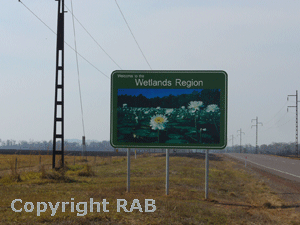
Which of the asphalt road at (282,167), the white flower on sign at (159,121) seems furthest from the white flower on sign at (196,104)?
the asphalt road at (282,167)

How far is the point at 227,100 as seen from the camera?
52.7 ft

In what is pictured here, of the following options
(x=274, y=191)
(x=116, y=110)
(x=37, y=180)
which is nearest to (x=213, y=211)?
(x=116, y=110)

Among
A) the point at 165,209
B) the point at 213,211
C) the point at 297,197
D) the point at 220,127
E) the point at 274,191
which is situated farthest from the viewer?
the point at 274,191

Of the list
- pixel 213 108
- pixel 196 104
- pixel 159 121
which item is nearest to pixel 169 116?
pixel 159 121

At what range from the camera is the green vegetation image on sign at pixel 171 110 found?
1596 cm

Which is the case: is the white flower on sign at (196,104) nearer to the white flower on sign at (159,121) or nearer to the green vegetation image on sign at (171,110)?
the green vegetation image on sign at (171,110)

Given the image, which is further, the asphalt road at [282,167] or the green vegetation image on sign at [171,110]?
the asphalt road at [282,167]

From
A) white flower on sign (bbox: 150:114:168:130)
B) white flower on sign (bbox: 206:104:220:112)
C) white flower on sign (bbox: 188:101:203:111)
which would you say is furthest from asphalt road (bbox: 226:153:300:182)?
white flower on sign (bbox: 150:114:168:130)

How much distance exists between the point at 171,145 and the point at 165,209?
13.3ft

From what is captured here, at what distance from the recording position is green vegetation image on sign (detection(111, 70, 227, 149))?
52.4ft

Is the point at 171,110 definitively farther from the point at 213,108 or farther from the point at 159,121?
the point at 213,108

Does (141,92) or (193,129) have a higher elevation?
(141,92)

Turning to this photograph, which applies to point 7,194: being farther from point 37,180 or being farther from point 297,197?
point 297,197

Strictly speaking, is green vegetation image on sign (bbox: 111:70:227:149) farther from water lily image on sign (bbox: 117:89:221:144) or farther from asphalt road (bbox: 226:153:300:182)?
asphalt road (bbox: 226:153:300:182)
